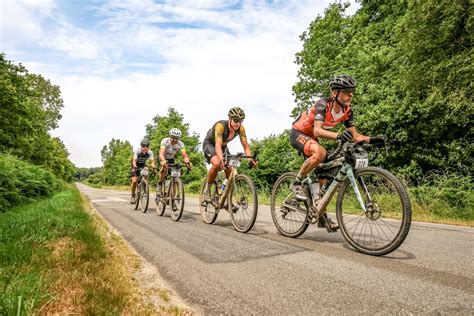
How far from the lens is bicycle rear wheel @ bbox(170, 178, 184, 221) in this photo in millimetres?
6867

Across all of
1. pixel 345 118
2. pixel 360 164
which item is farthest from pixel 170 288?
pixel 345 118

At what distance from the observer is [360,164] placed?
142 inches

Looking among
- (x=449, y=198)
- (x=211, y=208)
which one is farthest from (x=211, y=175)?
(x=449, y=198)

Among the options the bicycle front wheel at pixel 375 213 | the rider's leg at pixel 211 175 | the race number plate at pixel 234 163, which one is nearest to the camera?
the bicycle front wheel at pixel 375 213

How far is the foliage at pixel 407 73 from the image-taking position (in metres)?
13.1

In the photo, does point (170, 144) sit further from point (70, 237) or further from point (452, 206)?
point (452, 206)

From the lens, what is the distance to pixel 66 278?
7.00 ft

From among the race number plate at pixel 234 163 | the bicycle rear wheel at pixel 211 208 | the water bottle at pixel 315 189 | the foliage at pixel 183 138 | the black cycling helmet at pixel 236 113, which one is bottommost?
the bicycle rear wheel at pixel 211 208

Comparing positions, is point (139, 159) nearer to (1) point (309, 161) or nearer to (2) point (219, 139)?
(2) point (219, 139)

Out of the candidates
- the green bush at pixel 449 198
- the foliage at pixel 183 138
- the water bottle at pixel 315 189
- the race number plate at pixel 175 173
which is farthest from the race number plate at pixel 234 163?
the foliage at pixel 183 138

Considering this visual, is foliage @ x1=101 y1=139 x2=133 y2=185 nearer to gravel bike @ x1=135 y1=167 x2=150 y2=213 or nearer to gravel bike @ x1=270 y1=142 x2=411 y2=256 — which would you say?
gravel bike @ x1=135 y1=167 x2=150 y2=213

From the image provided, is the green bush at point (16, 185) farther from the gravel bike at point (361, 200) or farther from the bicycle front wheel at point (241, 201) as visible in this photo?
the gravel bike at point (361, 200)

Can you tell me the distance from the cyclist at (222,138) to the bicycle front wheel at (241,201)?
1.34 feet

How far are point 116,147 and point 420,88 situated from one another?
109 meters
